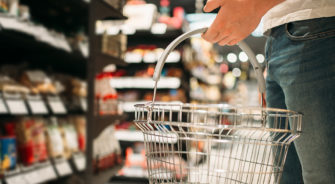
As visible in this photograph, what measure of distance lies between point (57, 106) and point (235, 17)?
1663 mm

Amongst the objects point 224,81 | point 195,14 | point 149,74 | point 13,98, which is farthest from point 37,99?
point 224,81

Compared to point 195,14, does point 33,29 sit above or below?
below

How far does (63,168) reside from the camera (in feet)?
6.80

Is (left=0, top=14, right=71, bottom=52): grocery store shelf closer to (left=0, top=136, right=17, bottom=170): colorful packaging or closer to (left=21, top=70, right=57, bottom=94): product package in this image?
(left=21, top=70, right=57, bottom=94): product package

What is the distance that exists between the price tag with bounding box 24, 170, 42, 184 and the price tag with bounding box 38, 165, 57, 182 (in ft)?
0.11

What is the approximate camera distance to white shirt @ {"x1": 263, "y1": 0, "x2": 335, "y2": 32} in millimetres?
771

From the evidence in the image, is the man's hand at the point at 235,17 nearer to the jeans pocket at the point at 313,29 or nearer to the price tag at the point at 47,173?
the jeans pocket at the point at 313,29

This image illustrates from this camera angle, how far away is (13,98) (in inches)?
69.0

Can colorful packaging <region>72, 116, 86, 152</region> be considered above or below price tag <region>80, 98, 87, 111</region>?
below

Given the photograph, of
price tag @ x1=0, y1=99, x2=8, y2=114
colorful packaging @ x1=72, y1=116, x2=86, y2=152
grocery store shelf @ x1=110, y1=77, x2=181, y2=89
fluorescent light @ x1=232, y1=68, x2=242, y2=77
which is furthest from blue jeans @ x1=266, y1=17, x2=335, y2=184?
fluorescent light @ x1=232, y1=68, x2=242, y2=77

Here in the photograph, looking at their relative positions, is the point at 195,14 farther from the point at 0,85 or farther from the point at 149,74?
the point at 0,85

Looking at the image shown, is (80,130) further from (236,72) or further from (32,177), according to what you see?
(236,72)

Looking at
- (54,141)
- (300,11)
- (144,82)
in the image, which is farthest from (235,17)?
(144,82)

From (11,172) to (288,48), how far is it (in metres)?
1.55
